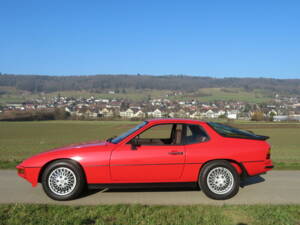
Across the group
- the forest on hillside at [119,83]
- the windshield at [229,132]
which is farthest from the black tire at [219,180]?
the forest on hillside at [119,83]

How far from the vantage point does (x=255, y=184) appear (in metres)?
6.70

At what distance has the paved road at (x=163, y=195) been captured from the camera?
17.7 feet

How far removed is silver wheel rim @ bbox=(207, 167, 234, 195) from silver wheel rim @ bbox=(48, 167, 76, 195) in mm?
2303

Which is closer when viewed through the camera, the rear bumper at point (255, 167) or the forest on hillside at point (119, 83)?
the rear bumper at point (255, 167)

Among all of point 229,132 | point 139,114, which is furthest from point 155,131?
point 139,114

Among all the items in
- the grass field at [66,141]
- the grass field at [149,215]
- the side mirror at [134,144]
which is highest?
the side mirror at [134,144]

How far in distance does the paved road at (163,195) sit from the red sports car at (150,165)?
23 centimetres

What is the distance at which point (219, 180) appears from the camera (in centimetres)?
561

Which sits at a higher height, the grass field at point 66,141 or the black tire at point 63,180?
the black tire at point 63,180

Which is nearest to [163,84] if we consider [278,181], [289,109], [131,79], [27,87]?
[131,79]

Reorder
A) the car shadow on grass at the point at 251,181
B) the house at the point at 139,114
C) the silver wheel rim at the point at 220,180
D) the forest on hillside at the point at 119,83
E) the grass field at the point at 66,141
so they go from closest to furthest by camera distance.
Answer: the silver wheel rim at the point at 220,180 < the car shadow on grass at the point at 251,181 < the grass field at the point at 66,141 < the house at the point at 139,114 < the forest on hillside at the point at 119,83

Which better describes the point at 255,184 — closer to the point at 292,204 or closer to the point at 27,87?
the point at 292,204

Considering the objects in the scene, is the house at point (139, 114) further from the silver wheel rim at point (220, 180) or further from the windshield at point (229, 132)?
the silver wheel rim at point (220, 180)

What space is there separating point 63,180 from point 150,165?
1464mm
